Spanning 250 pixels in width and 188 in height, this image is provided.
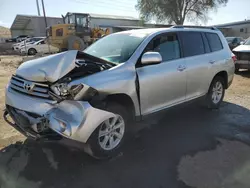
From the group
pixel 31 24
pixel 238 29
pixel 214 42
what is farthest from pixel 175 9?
pixel 214 42

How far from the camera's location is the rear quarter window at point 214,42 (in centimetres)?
539

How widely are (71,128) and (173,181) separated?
1.44 metres

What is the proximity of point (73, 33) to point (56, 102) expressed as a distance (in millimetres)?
17424

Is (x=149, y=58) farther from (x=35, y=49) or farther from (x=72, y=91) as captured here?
(x=35, y=49)

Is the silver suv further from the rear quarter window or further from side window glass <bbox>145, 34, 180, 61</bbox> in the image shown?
the rear quarter window

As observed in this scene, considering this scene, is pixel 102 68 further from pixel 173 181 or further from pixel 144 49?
pixel 173 181

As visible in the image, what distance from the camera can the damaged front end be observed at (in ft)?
9.40

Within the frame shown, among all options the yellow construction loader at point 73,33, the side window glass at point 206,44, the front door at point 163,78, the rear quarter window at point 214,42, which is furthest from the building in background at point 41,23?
the front door at point 163,78

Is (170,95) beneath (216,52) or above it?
beneath

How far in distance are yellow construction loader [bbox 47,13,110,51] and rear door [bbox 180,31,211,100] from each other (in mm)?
13809

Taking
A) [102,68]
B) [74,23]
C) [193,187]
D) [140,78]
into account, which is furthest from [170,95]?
[74,23]

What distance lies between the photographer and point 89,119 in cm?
294

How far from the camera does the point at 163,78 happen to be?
4.05m

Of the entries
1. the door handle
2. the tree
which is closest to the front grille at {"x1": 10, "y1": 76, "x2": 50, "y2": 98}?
the door handle
